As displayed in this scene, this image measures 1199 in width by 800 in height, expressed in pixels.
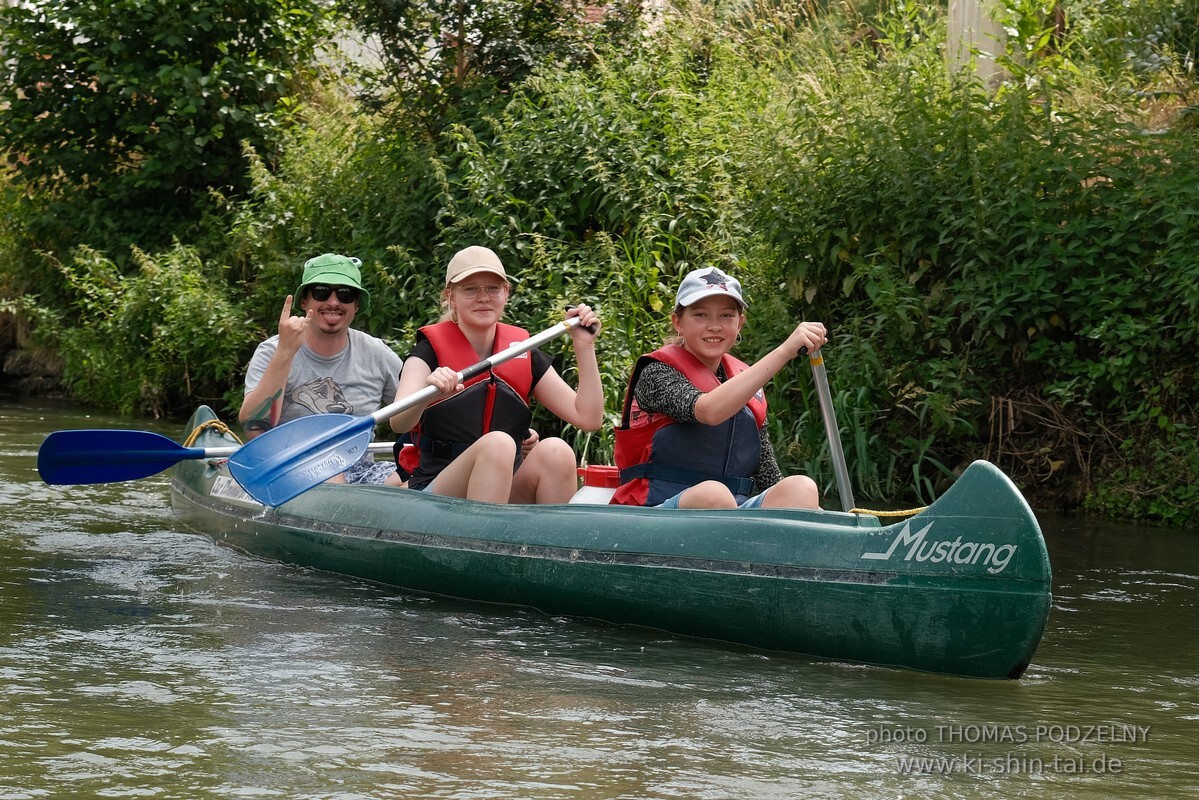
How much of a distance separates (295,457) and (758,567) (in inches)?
70.4

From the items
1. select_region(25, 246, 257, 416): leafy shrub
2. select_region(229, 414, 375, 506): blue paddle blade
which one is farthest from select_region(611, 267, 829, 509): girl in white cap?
select_region(25, 246, 257, 416): leafy shrub

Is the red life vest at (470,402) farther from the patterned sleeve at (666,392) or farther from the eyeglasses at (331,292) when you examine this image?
the patterned sleeve at (666,392)

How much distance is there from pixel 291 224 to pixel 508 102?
6.73 feet

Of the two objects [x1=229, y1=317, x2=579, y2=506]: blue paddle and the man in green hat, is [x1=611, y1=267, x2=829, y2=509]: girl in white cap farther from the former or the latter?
the man in green hat

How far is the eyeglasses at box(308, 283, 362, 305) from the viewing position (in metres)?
5.21

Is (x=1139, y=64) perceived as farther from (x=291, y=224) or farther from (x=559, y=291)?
(x=291, y=224)

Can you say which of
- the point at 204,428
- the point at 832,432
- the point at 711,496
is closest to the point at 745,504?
the point at 711,496

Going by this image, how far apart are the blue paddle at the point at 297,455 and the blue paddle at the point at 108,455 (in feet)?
1.02

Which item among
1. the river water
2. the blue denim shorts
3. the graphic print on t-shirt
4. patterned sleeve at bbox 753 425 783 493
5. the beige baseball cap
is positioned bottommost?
the river water

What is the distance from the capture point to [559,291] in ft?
26.1

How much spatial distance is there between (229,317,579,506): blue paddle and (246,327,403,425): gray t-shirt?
0.39m

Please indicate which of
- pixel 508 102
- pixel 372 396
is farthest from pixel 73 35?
pixel 372 396

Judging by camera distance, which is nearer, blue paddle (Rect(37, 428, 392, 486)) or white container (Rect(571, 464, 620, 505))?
white container (Rect(571, 464, 620, 505))

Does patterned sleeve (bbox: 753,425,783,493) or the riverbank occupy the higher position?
the riverbank
